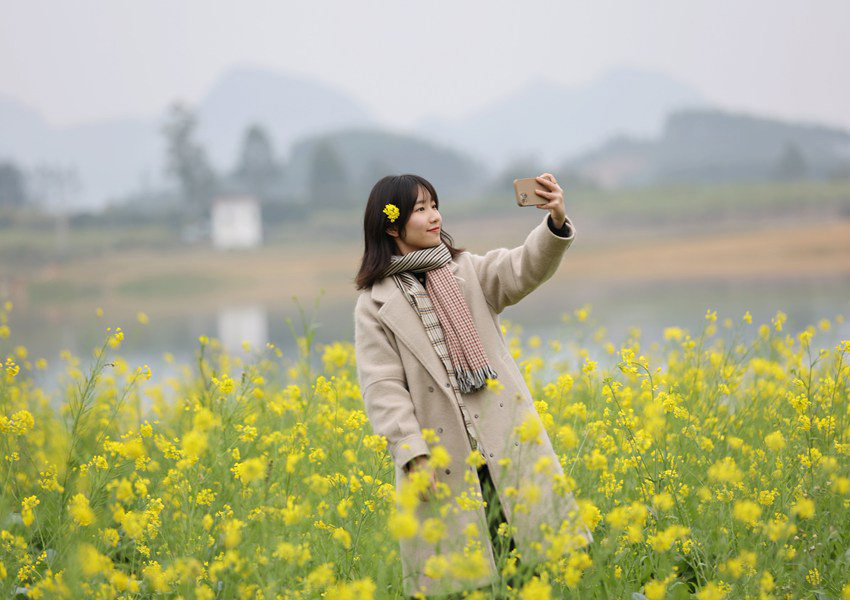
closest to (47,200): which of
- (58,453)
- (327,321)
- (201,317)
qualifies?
(201,317)

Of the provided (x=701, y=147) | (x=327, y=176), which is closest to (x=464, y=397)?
(x=327, y=176)

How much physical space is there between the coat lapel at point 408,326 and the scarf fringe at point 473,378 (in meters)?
0.05

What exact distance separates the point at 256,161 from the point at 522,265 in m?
45.2

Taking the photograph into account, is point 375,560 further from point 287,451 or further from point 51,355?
point 51,355

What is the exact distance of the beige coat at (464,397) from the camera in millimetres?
2084

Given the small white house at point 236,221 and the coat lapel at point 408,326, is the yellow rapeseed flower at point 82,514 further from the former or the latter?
the small white house at point 236,221

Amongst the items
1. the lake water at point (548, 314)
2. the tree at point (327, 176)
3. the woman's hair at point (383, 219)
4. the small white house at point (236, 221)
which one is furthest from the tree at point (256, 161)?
the woman's hair at point (383, 219)

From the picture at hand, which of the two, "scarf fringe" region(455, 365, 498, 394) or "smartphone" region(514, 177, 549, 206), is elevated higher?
"smartphone" region(514, 177, 549, 206)

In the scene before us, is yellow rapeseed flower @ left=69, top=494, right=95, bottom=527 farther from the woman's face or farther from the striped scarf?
the woman's face

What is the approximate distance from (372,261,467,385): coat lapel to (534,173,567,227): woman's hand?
0.44m

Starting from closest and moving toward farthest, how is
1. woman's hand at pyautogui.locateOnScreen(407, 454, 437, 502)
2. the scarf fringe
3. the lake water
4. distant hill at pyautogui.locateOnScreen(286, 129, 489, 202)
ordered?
1. woman's hand at pyautogui.locateOnScreen(407, 454, 437, 502)
2. the scarf fringe
3. the lake water
4. distant hill at pyautogui.locateOnScreen(286, 129, 489, 202)

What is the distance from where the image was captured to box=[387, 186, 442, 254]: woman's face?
233 centimetres

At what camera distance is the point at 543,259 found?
2270 mm

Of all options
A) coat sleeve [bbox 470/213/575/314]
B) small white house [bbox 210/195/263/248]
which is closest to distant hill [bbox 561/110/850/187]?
small white house [bbox 210/195/263/248]
